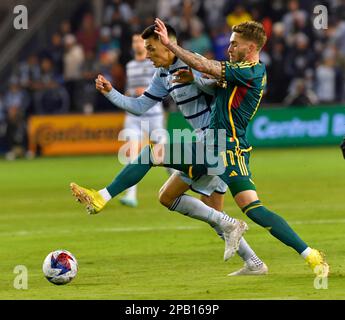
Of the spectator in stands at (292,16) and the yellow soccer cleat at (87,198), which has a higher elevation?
the spectator in stands at (292,16)

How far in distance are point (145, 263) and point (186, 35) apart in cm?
1834

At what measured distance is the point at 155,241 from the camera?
12453 millimetres

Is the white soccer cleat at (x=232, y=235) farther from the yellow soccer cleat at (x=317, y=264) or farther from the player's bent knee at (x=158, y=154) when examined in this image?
the player's bent knee at (x=158, y=154)

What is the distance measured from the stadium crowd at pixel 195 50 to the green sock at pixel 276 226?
1815 centimetres

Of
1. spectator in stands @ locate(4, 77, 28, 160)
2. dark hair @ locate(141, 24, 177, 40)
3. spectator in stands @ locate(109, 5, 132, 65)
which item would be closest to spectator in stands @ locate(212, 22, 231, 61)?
spectator in stands @ locate(109, 5, 132, 65)

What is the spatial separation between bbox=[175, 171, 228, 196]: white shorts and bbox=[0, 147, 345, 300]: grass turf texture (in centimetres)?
76

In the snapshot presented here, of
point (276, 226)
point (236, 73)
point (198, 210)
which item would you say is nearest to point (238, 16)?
point (198, 210)

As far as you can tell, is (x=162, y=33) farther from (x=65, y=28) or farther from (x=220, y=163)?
(x=65, y=28)

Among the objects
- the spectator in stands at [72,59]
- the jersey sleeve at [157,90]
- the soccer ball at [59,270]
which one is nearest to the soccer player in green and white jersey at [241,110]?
the jersey sleeve at [157,90]

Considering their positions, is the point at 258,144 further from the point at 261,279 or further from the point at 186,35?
the point at 261,279

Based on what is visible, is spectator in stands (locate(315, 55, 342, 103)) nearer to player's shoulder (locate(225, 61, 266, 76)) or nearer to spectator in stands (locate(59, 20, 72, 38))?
spectator in stands (locate(59, 20, 72, 38))

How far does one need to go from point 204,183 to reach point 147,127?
24.3ft

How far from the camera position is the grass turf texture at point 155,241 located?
8984 millimetres
